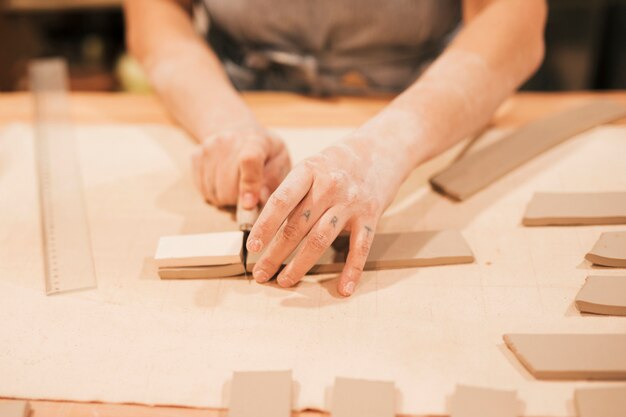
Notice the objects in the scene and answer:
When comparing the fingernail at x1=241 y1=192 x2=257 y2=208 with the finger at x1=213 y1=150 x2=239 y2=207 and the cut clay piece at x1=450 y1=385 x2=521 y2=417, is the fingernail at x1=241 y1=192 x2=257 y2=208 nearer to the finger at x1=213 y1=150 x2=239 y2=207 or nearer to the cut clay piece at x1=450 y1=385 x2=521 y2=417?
the finger at x1=213 y1=150 x2=239 y2=207

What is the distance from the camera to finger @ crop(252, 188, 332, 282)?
81 cm

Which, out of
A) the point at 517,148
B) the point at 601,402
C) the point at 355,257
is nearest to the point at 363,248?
the point at 355,257

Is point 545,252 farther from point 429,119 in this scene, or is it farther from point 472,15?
point 472,15

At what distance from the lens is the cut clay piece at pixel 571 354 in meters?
0.68

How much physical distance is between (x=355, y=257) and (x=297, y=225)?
9cm

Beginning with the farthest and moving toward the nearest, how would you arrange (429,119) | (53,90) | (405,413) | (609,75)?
(609,75)
(53,90)
(429,119)
(405,413)

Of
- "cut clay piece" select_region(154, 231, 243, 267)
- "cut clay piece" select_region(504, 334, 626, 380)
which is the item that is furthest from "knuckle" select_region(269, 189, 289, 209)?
"cut clay piece" select_region(504, 334, 626, 380)

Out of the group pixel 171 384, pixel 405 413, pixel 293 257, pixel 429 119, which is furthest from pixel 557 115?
pixel 171 384

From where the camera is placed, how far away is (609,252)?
0.84m

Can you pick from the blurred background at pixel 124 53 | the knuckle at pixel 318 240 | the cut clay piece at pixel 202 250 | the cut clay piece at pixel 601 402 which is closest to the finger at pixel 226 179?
the cut clay piece at pixel 202 250

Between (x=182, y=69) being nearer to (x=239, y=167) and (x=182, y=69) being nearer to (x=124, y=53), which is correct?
(x=239, y=167)

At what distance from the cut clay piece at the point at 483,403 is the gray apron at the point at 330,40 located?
2.61 feet

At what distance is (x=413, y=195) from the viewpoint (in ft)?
3.38

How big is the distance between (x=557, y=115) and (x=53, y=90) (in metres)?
1.12
